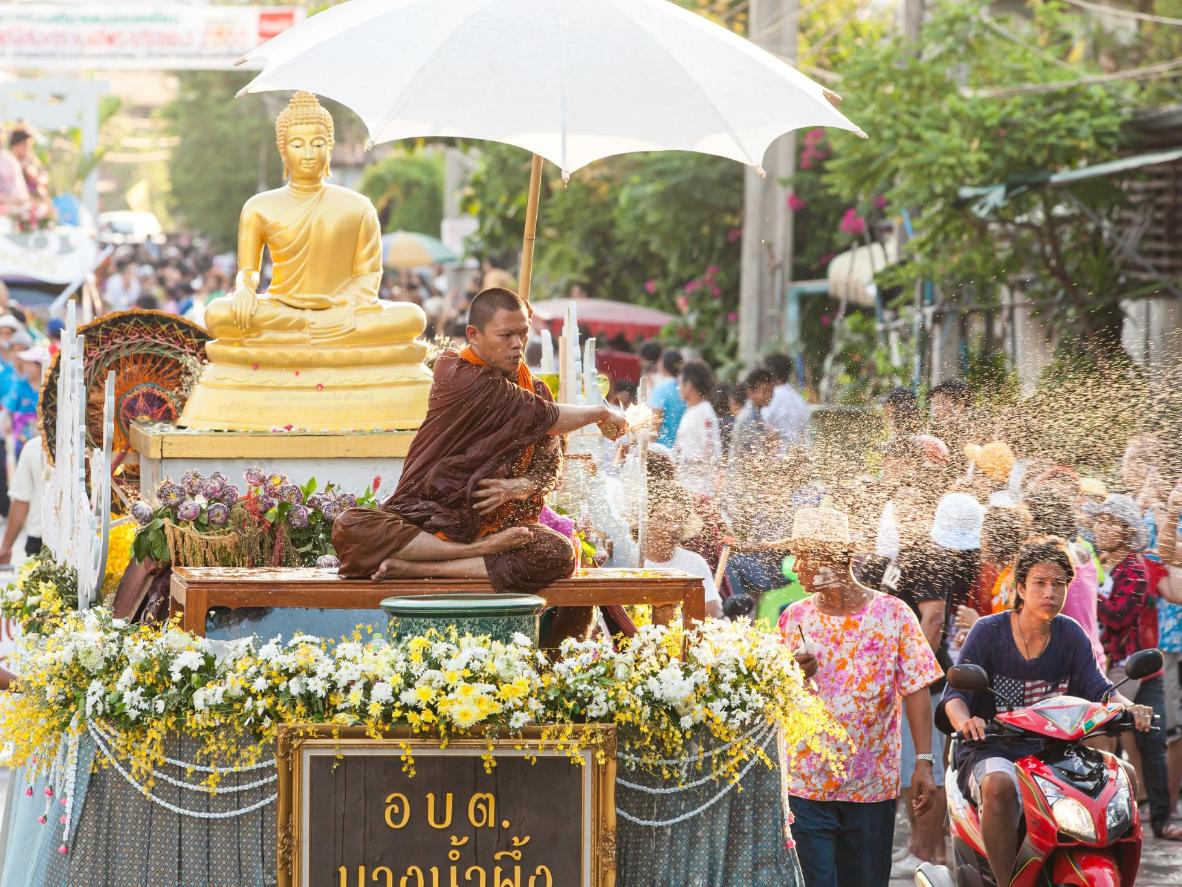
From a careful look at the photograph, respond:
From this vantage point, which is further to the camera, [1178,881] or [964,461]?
[964,461]

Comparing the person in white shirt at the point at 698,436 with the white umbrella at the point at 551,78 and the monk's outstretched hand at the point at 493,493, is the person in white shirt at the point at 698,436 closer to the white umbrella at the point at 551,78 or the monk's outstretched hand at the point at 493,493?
the white umbrella at the point at 551,78

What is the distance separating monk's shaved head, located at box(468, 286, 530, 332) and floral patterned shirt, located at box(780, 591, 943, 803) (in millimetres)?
1713

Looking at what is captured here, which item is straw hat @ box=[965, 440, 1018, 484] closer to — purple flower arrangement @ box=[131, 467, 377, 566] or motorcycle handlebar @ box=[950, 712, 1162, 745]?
motorcycle handlebar @ box=[950, 712, 1162, 745]

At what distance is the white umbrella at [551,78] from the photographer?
6926 mm

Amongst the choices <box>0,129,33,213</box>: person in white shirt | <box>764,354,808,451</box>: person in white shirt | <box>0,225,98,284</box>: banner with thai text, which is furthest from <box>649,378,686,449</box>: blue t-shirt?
<box>0,129,33,213</box>: person in white shirt

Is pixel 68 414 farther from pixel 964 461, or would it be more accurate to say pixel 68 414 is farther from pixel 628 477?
pixel 964 461

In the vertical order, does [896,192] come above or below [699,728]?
above

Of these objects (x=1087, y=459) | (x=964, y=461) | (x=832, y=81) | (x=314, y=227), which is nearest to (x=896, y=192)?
(x=832, y=81)

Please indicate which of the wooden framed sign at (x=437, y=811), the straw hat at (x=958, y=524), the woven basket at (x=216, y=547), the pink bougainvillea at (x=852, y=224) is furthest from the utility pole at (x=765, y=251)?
the wooden framed sign at (x=437, y=811)

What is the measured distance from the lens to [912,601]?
9008 millimetres

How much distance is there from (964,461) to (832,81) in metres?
9.98

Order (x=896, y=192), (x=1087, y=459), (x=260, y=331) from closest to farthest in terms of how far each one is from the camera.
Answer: (x=260, y=331)
(x=1087, y=459)
(x=896, y=192)

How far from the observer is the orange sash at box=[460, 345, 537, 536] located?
6.48 meters

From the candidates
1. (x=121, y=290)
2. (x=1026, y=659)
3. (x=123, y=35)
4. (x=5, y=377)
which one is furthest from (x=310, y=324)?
(x=123, y=35)
